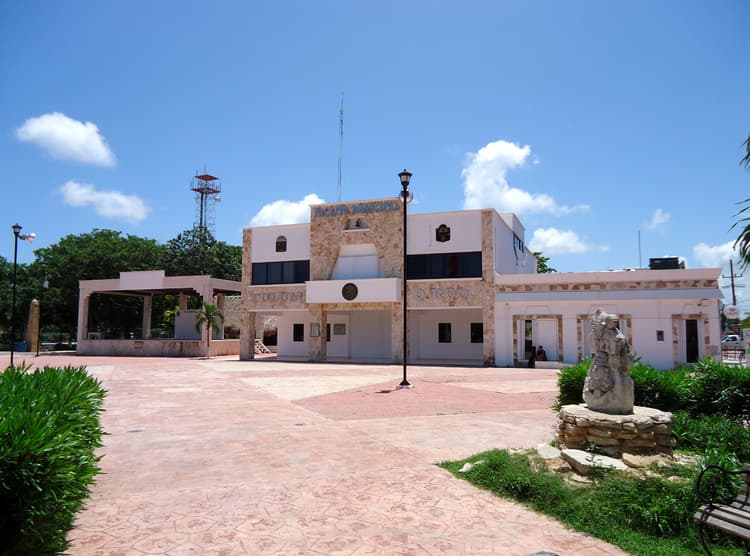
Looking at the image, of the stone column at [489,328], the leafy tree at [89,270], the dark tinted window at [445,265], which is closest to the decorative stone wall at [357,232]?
the dark tinted window at [445,265]

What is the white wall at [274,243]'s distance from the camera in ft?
108

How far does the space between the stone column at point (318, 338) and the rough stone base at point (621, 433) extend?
24.7 meters

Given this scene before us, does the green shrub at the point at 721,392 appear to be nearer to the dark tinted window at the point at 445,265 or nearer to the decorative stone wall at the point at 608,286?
the decorative stone wall at the point at 608,286

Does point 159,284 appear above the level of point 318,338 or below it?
above

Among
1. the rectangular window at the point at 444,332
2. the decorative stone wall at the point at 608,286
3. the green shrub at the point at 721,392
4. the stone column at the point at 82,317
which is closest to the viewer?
the green shrub at the point at 721,392

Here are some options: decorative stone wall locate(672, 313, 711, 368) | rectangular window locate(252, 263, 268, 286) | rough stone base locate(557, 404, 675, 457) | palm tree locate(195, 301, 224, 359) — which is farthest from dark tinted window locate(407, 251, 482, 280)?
rough stone base locate(557, 404, 675, 457)

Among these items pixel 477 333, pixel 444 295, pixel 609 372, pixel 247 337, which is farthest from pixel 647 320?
pixel 247 337

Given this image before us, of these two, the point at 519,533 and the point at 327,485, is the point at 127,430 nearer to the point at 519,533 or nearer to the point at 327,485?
the point at 327,485

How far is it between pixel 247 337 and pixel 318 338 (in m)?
5.38

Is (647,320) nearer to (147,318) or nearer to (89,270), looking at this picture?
(147,318)

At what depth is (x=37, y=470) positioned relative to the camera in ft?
12.4

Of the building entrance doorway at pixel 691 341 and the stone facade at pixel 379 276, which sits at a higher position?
the stone facade at pixel 379 276

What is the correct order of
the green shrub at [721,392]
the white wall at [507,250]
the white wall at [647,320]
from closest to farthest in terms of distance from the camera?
the green shrub at [721,392], the white wall at [647,320], the white wall at [507,250]

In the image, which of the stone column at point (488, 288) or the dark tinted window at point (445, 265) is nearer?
the stone column at point (488, 288)
